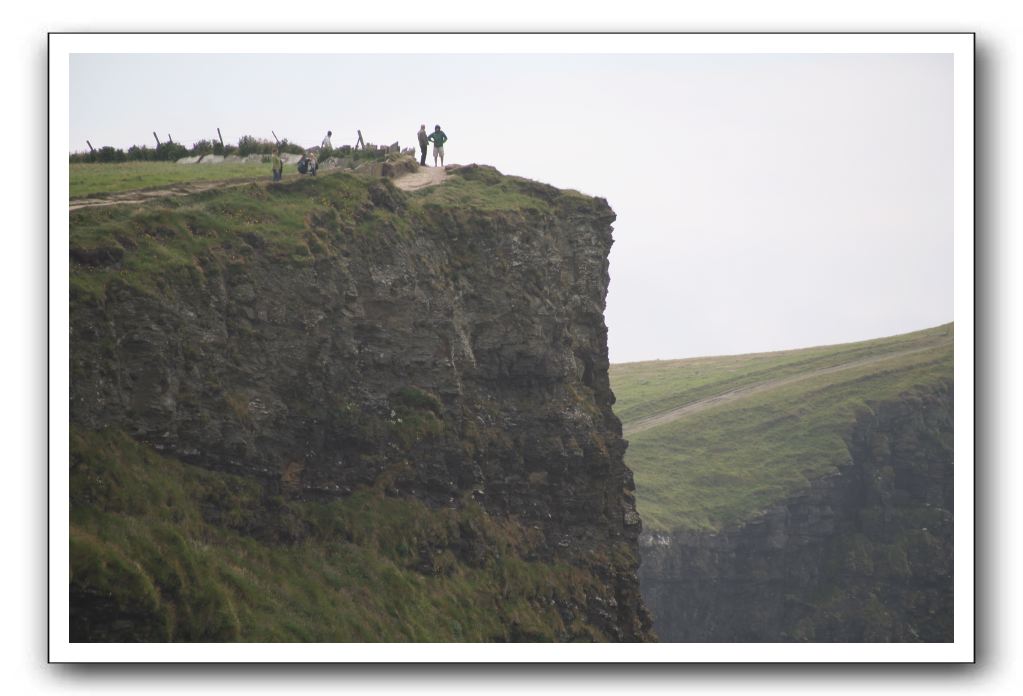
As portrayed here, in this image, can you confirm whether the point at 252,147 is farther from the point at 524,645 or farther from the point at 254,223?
the point at 524,645

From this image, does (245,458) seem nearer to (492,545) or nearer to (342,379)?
(342,379)

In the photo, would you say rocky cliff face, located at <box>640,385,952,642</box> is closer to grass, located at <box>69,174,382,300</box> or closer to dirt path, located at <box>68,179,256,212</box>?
grass, located at <box>69,174,382,300</box>

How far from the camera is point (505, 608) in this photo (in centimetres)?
5194

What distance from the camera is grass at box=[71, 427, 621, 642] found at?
131 feet

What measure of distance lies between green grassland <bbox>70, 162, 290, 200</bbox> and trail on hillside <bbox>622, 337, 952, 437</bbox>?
7385cm

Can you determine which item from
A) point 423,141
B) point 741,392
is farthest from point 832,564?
point 423,141

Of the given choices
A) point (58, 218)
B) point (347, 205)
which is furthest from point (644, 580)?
point (58, 218)

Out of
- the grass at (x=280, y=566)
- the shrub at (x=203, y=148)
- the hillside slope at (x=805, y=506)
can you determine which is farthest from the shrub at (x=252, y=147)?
the hillside slope at (x=805, y=506)

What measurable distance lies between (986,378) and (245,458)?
77.4ft

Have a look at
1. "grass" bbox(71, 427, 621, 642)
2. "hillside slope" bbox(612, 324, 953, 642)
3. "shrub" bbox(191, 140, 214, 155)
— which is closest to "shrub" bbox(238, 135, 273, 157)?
"shrub" bbox(191, 140, 214, 155)

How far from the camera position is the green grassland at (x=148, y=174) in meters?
53.1

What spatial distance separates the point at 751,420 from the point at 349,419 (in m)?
85.2

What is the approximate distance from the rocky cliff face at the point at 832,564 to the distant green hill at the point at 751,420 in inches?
83.3

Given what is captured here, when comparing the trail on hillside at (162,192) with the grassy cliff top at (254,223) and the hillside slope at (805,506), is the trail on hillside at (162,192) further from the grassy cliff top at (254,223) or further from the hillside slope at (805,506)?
the hillside slope at (805,506)
